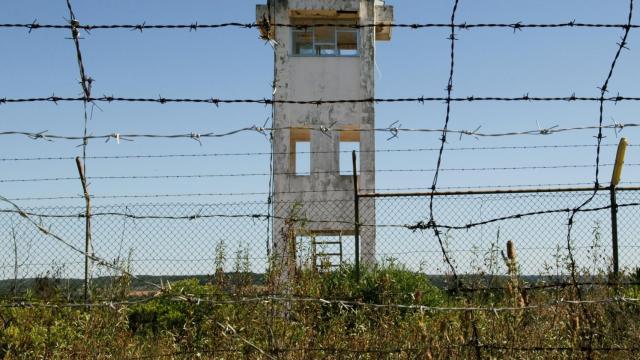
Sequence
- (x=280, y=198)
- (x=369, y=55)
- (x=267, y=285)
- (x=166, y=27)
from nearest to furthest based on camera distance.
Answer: (x=166, y=27) → (x=267, y=285) → (x=280, y=198) → (x=369, y=55)

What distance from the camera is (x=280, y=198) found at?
16141mm

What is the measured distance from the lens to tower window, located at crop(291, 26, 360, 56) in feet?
59.1

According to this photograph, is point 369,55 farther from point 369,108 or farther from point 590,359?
point 590,359

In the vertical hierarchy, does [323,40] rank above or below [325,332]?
above

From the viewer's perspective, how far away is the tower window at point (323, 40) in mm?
18000

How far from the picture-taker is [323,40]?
18984 millimetres

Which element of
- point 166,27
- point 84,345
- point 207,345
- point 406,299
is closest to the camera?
point 166,27

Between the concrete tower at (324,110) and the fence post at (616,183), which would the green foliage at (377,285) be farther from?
the concrete tower at (324,110)

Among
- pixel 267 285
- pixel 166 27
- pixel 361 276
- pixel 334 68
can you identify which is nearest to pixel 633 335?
pixel 267 285

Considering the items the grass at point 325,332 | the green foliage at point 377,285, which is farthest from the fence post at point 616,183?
the grass at point 325,332

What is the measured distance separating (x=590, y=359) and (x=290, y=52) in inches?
530

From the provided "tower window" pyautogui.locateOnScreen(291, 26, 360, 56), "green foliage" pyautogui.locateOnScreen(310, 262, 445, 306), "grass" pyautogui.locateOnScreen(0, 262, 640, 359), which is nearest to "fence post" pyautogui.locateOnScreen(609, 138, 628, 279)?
"green foliage" pyautogui.locateOnScreen(310, 262, 445, 306)

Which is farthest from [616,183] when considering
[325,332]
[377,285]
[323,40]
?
[323,40]

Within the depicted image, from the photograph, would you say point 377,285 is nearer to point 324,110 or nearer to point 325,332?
point 325,332
